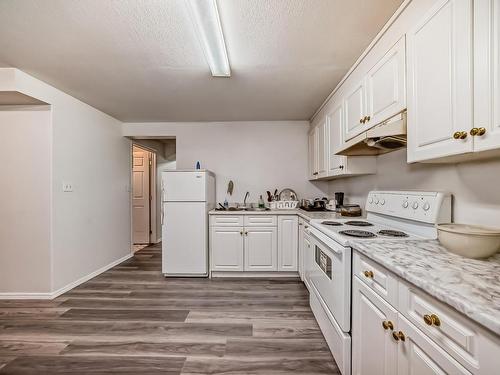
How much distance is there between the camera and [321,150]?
10.2 ft

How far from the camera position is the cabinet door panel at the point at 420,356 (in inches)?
28.4

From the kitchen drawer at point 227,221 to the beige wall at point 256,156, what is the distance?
27.9 inches

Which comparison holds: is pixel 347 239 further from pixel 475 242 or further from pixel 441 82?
pixel 441 82

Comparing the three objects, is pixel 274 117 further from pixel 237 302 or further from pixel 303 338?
pixel 303 338

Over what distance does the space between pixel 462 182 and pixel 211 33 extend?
180cm

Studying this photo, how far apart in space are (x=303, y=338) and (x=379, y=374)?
866 mm

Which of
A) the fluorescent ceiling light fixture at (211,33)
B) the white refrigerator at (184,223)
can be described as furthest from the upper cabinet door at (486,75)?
the white refrigerator at (184,223)

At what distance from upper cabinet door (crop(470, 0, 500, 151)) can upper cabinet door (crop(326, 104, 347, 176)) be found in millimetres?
1463

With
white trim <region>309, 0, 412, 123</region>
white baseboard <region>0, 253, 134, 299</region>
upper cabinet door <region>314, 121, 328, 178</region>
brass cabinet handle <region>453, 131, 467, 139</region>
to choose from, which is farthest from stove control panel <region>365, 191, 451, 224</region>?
white baseboard <region>0, 253, 134, 299</region>

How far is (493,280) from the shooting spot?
0.79 metres

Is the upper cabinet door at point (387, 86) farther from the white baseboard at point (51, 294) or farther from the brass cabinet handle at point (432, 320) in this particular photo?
the white baseboard at point (51, 294)

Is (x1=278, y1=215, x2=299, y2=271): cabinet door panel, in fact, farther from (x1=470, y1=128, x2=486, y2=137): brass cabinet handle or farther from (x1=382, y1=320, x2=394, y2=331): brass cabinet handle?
(x1=470, y1=128, x2=486, y2=137): brass cabinet handle

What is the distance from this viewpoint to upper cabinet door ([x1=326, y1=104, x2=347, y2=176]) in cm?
244

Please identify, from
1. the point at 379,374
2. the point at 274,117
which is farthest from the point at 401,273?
the point at 274,117
